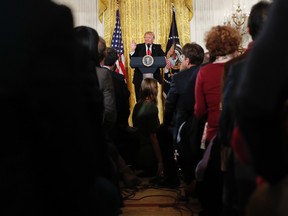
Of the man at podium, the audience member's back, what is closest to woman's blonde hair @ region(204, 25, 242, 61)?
the audience member's back

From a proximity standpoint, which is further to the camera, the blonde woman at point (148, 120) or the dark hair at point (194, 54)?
the blonde woman at point (148, 120)

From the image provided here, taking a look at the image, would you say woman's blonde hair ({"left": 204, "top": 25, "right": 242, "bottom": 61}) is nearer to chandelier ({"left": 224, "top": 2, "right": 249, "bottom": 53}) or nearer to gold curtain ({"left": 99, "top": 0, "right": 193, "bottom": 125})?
chandelier ({"left": 224, "top": 2, "right": 249, "bottom": 53})

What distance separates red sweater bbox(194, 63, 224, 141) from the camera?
2.65m

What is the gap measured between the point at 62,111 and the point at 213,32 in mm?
1864

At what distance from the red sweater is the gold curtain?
6163 mm

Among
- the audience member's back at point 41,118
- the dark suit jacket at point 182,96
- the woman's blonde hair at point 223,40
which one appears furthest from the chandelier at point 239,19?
the audience member's back at point 41,118

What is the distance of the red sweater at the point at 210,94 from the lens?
8.70ft

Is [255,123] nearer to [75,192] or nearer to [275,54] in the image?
[275,54]

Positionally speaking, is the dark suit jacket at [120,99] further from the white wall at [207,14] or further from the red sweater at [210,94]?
the white wall at [207,14]

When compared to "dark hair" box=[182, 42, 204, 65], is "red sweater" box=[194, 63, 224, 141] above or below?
below

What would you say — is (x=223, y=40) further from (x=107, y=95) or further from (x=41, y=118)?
(x=41, y=118)

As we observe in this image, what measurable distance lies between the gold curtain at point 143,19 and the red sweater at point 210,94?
20.2 ft

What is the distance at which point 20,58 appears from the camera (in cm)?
93

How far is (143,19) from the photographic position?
358 inches
